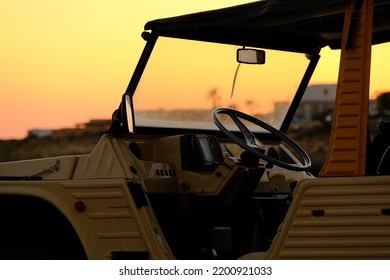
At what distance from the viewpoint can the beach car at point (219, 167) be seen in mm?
5578

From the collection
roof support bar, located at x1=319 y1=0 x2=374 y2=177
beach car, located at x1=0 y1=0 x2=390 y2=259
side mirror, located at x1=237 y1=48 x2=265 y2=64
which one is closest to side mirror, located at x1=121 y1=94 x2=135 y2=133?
beach car, located at x1=0 y1=0 x2=390 y2=259

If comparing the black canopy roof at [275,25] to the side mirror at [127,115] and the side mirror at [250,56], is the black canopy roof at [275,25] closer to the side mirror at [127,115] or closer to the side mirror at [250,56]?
the side mirror at [250,56]

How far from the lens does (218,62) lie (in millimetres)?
7281

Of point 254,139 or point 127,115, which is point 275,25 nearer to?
point 254,139

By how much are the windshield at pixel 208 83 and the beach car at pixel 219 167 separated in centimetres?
1

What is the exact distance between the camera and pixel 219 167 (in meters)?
6.73

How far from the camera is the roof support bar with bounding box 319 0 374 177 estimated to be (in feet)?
18.2

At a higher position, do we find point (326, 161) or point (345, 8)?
point (345, 8)

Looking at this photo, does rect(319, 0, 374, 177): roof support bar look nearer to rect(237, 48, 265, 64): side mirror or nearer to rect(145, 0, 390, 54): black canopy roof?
rect(145, 0, 390, 54): black canopy roof

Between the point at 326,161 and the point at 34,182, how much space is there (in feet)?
6.33

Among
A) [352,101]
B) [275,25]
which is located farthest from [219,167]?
[352,101]

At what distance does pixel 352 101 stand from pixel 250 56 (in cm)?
190

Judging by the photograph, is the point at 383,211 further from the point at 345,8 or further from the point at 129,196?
the point at 129,196
